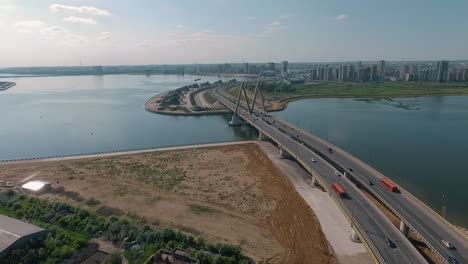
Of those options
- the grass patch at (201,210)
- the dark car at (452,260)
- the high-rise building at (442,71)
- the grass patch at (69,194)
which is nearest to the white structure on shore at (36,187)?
the grass patch at (69,194)

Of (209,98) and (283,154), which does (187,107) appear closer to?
(209,98)

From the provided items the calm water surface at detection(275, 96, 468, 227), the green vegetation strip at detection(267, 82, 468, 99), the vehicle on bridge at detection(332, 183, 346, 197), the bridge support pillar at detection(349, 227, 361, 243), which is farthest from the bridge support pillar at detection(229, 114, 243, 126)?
the green vegetation strip at detection(267, 82, 468, 99)

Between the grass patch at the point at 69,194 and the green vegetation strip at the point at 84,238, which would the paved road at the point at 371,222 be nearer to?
the green vegetation strip at the point at 84,238

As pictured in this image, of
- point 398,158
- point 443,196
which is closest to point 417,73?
point 398,158

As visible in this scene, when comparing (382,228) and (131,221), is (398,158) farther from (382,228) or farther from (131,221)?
(131,221)

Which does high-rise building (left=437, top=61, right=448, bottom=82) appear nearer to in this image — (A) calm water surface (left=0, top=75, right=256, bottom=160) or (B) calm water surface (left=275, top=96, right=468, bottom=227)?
(B) calm water surface (left=275, top=96, right=468, bottom=227)
